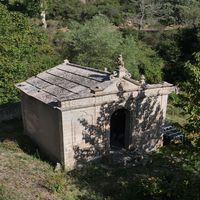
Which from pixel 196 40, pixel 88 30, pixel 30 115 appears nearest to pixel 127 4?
pixel 196 40

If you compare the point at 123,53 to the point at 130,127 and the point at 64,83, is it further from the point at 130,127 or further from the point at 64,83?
the point at 130,127

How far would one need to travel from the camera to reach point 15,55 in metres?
28.7

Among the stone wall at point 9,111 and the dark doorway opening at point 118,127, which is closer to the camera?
the dark doorway opening at point 118,127

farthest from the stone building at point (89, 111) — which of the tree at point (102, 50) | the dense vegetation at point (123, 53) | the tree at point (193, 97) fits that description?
the tree at point (102, 50)

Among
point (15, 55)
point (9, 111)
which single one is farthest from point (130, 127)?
point (15, 55)

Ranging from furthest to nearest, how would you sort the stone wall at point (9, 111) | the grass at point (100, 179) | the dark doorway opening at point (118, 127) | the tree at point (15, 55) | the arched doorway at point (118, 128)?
1. the stone wall at point (9, 111)
2. the tree at point (15, 55)
3. the dark doorway opening at point (118, 127)
4. the arched doorway at point (118, 128)
5. the grass at point (100, 179)

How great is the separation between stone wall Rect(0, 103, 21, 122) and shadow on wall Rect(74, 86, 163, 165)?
12.1m

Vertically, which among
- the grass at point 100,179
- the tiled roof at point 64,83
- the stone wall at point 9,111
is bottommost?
the stone wall at point 9,111

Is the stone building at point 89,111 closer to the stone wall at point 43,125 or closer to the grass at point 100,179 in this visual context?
the stone wall at point 43,125

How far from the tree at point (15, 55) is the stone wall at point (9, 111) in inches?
37.7

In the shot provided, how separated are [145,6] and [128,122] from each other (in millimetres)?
41343

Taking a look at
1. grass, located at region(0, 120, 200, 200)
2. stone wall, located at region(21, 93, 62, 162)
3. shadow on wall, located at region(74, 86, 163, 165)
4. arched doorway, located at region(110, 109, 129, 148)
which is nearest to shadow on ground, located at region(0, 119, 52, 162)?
grass, located at region(0, 120, 200, 200)

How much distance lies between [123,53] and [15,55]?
13.2 meters

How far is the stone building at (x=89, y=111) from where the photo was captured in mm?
18438
